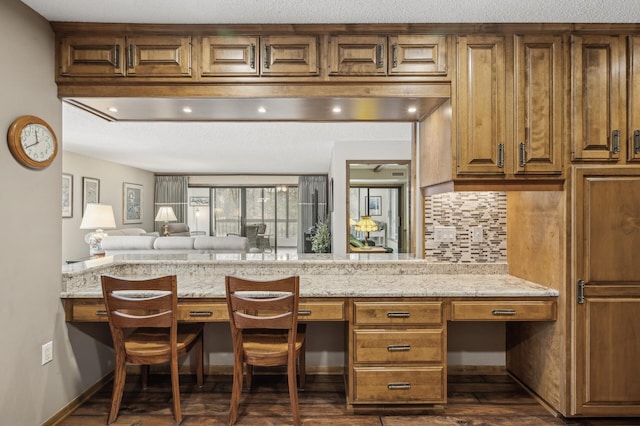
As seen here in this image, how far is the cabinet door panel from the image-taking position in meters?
2.19

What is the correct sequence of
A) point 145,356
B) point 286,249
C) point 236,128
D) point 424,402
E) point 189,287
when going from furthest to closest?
point 286,249 < point 236,128 < point 189,287 < point 424,402 < point 145,356

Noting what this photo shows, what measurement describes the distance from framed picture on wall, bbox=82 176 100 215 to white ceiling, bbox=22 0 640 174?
1.71ft

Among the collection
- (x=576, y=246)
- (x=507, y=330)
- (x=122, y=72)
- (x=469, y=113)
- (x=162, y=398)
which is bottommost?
(x=162, y=398)

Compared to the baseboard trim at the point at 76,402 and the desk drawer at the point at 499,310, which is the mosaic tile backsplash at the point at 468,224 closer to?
the desk drawer at the point at 499,310

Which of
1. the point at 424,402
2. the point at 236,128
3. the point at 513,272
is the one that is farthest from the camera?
the point at 236,128

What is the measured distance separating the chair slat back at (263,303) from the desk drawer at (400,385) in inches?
23.8

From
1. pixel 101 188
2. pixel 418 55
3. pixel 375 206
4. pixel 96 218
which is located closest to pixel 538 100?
pixel 418 55

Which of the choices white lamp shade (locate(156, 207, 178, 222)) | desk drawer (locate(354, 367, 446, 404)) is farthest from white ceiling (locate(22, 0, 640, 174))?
desk drawer (locate(354, 367, 446, 404))

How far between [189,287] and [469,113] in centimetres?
209

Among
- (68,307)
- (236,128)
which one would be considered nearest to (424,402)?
(68,307)

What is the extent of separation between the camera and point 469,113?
7.29 feet

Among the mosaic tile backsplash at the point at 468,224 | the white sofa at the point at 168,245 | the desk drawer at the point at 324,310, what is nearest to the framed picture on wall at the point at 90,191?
the white sofa at the point at 168,245

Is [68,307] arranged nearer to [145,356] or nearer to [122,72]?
[145,356]

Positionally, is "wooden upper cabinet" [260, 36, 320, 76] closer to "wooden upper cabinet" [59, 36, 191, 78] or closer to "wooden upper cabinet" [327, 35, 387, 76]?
"wooden upper cabinet" [327, 35, 387, 76]
